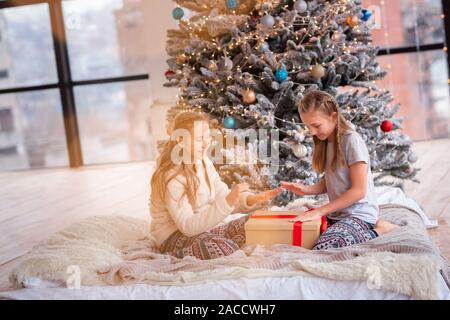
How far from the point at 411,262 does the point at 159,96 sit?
14.7ft

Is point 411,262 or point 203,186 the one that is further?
point 203,186

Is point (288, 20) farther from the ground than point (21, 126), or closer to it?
farther from the ground

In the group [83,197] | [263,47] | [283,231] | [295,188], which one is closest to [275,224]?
[283,231]

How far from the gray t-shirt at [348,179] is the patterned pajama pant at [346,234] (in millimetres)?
30

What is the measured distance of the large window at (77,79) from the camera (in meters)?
6.66

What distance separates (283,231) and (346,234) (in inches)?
7.9

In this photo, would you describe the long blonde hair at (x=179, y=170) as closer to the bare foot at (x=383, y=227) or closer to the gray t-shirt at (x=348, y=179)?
the gray t-shirt at (x=348, y=179)

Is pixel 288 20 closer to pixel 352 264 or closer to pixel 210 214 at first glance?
pixel 210 214

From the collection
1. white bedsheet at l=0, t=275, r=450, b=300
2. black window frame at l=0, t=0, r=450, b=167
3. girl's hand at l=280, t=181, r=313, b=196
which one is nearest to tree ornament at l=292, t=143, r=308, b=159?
girl's hand at l=280, t=181, r=313, b=196

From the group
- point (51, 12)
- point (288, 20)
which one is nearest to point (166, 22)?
point (51, 12)

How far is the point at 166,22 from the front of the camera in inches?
232

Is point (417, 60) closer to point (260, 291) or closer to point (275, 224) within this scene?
point (275, 224)

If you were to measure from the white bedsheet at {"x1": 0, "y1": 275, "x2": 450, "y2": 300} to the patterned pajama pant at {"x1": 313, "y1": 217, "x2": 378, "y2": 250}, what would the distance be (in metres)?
0.30

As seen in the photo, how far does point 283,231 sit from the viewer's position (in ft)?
7.28
